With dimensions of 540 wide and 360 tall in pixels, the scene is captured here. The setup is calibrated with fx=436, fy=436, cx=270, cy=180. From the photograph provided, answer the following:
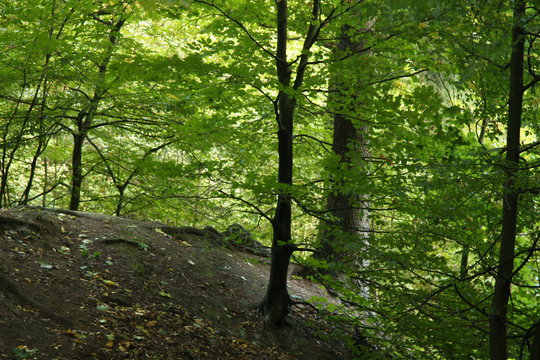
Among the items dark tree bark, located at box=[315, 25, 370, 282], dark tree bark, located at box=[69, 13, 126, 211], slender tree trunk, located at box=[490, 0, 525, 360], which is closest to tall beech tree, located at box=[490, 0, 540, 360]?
slender tree trunk, located at box=[490, 0, 525, 360]

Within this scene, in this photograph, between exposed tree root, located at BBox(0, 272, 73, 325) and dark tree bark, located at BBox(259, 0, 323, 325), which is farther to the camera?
dark tree bark, located at BBox(259, 0, 323, 325)

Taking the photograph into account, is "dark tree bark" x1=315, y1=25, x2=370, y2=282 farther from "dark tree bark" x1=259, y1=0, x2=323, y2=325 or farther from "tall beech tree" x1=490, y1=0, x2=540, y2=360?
"tall beech tree" x1=490, y1=0, x2=540, y2=360

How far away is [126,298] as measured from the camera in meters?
4.96

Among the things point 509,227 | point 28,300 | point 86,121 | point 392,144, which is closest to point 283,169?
point 392,144

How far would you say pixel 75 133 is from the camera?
8.02 meters

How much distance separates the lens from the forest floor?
3.97m

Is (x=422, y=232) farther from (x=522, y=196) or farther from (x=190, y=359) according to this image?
(x=190, y=359)

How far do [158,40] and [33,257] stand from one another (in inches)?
303

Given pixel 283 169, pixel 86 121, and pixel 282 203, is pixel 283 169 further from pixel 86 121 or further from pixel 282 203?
pixel 86 121

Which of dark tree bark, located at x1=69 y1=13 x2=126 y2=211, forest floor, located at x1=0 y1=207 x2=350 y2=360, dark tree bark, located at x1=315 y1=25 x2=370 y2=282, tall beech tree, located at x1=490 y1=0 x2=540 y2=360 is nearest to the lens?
tall beech tree, located at x1=490 y1=0 x2=540 y2=360

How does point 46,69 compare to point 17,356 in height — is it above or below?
above

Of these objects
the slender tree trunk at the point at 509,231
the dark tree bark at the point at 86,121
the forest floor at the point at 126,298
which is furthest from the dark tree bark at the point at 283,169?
the dark tree bark at the point at 86,121

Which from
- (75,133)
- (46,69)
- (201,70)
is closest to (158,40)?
(75,133)

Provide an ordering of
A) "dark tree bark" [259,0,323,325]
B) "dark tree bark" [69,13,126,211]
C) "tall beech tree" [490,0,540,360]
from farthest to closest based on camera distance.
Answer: "dark tree bark" [69,13,126,211] → "dark tree bark" [259,0,323,325] → "tall beech tree" [490,0,540,360]
